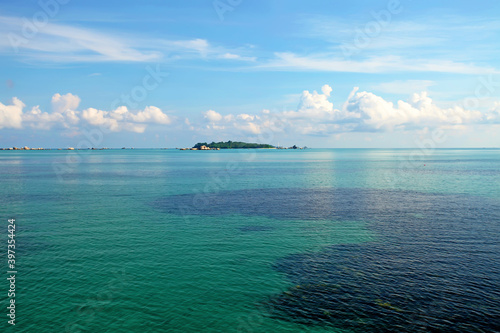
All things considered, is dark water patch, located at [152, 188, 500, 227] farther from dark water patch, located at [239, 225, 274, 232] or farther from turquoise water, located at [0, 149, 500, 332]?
dark water patch, located at [239, 225, 274, 232]

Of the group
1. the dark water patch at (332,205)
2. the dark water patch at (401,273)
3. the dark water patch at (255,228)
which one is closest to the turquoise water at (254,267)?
the dark water patch at (401,273)

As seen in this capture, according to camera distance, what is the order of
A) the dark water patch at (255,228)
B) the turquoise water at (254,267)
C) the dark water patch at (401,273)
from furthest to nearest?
the dark water patch at (255,228) < the turquoise water at (254,267) < the dark water patch at (401,273)

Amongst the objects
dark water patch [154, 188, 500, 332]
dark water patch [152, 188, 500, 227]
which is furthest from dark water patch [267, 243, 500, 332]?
dark water patch [152, 188, 500, 227]

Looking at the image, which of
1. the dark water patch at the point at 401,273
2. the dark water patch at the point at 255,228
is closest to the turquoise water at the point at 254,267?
the dark water patch at the point at 401,273

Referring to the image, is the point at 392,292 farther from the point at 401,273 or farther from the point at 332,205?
the point at 332,205

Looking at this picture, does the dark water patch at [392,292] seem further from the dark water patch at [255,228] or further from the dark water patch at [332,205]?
the dark water patch at [332,205]

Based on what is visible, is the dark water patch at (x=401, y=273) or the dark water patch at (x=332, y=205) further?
the dark water patch at (x=332, y=205)

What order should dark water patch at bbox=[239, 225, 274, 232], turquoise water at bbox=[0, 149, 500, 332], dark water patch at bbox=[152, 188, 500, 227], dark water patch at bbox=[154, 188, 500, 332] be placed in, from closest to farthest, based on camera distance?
dark water patch at bbox=[154, 188, 500, 332]
turquoise water at bbox=[0, 149, 500, 332]
dark water patch at bbox=[239, 225, 274, 232]
dark water patch at bbox=[152, 188, 500, 227]

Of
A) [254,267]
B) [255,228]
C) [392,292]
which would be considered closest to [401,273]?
[392,292]

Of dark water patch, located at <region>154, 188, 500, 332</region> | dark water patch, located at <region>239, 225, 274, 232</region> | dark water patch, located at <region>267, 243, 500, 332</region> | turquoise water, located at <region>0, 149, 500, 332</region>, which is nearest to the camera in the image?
dark water patch, located at <region>267, 243, 500, 332</region>

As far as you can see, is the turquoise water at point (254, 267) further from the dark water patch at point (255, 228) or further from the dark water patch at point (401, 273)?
the dark water patch at point (255, 228)

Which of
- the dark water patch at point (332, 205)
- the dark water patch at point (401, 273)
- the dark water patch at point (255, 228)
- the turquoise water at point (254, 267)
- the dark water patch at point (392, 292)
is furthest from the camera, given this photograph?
the dark water patch at point (332, 205)

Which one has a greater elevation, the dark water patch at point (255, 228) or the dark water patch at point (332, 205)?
the dark water patch at point (332, 205)

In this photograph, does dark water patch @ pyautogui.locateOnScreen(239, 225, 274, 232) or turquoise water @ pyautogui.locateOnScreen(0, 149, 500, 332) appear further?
dark water patch @ pyautogui.locateOnScreen(239, 225, 274, 232)
